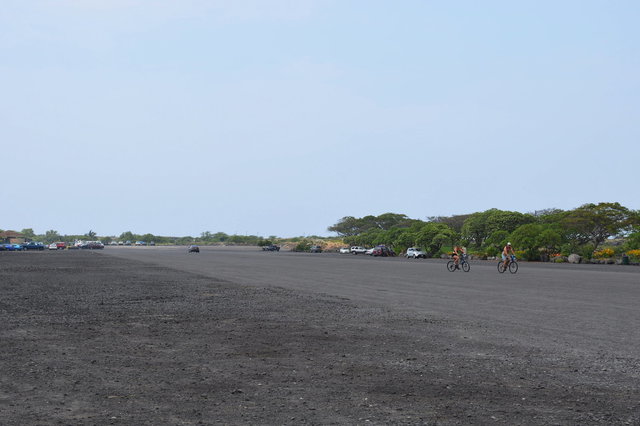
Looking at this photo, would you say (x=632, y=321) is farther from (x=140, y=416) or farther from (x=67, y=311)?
(x=67, y=311)

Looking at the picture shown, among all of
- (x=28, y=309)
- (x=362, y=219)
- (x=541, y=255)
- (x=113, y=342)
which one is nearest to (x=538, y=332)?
(x=113, y=342)

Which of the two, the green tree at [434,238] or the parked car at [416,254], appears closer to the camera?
the parked car at [416,254]

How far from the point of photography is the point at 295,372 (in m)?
8.41

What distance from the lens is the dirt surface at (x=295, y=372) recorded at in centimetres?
636

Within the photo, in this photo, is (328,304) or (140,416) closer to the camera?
(140,416)

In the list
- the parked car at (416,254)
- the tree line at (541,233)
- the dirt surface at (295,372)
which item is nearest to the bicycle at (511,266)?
the dirt surface at (295,372)

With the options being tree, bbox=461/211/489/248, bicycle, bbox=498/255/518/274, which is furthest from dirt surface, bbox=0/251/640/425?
tree, bbox=461/211/489/248

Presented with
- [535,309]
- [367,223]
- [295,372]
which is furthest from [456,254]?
[367,223]

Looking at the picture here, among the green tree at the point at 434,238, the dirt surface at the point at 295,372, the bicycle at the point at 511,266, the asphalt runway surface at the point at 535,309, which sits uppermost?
the green tree at the point at 434,238

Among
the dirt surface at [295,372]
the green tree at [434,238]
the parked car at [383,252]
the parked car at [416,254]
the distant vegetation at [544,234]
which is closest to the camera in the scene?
the dirt surface at [295,372]

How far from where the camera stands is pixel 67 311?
1589cm

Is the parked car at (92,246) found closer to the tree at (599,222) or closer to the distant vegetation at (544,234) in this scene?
the distant vegetation at (544,234)

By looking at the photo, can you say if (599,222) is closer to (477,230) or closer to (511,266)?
(477,230)

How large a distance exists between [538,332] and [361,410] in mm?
7086
